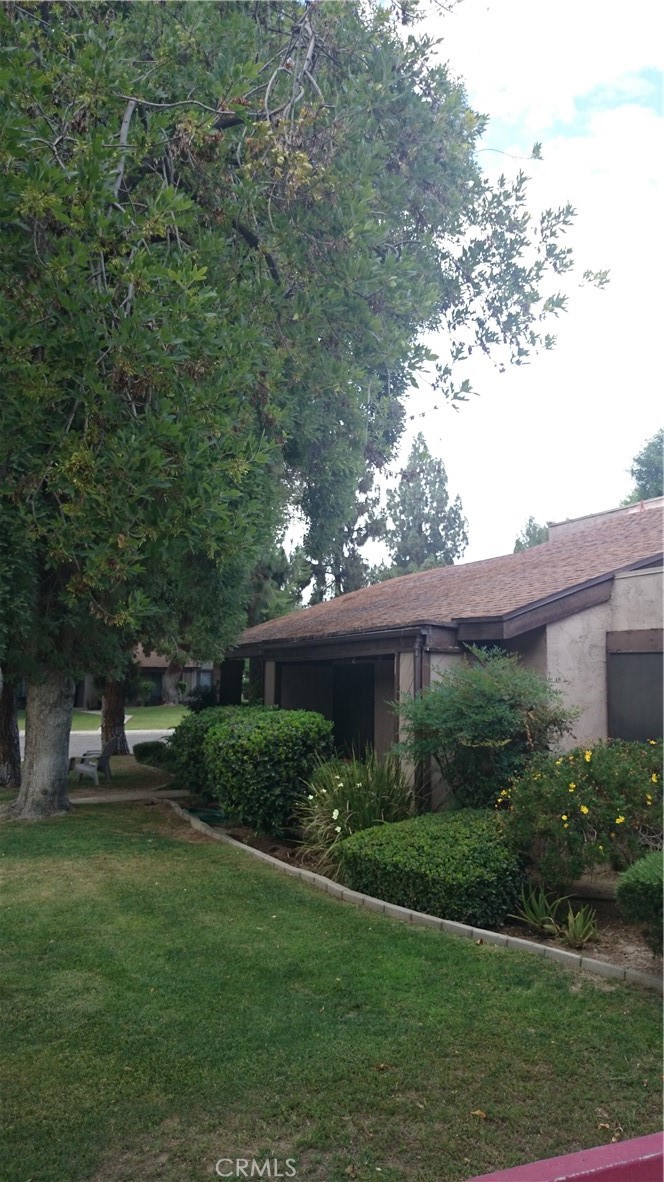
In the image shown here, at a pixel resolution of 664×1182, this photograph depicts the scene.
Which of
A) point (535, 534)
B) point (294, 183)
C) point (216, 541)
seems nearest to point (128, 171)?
point (294, 183)

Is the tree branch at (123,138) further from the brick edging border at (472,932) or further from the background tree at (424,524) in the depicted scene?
the background tree at (424,524)

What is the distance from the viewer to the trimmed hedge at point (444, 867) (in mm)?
7219

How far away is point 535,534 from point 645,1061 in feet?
153

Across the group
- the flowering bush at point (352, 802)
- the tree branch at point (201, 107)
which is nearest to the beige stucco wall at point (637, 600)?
the flowering bush at point (352, 802)

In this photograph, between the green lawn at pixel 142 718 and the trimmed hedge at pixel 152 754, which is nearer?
the trimmed hedge at pixel 152 754

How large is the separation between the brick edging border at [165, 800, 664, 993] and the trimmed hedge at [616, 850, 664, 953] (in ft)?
0.90

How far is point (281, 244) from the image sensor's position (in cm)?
1019

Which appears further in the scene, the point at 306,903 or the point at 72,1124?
the point at 306,903

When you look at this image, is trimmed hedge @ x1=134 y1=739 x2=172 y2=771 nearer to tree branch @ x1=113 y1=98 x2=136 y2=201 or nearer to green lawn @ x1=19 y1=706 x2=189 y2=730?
green lawn @ x1=19 y1=706 x2=189 y2=730

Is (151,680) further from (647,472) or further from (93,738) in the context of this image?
(647,472)

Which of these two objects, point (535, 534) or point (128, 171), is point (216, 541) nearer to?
point (128, 171)

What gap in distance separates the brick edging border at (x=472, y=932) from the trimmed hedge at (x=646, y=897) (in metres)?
0.27

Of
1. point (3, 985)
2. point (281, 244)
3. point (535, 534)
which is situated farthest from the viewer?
point (535, 534)

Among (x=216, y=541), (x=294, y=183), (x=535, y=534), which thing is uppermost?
(x=535, y=534)
